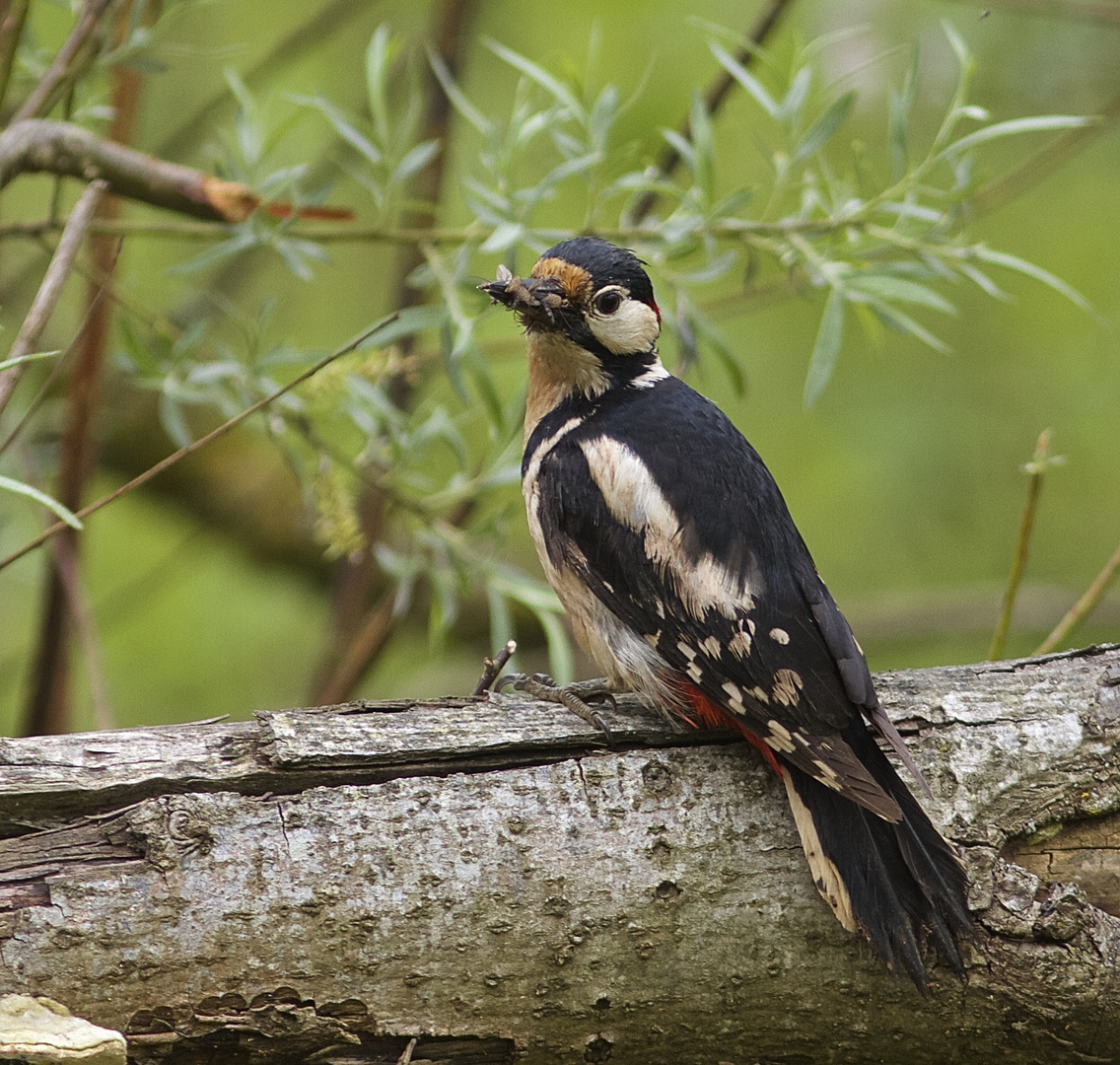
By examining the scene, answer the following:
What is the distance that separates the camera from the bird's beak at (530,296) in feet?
8.96

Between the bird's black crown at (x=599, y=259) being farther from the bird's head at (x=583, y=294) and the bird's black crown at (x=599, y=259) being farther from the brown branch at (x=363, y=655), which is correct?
the brown branch at (x=363, y=655)

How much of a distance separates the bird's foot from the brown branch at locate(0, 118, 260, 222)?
1.25 m

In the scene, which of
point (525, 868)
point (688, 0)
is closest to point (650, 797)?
point (525, 868)

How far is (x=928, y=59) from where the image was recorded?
573 centimetres

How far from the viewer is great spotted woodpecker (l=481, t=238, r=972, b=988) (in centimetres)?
217

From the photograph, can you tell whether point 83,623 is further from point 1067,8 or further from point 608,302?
point 1067,8

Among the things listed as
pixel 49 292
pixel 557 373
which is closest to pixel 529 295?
pixel 557 373

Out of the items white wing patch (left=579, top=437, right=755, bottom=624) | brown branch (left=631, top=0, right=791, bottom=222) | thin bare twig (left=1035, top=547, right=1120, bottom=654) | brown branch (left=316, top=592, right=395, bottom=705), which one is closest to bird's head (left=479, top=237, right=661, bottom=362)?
white wing patch (left=579, top=437, right=755, bottom=624)

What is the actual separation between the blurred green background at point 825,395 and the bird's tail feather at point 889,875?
122 inches

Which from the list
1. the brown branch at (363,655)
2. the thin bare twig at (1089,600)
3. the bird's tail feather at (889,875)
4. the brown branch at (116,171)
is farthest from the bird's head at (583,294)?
the brown branch at (363,655)

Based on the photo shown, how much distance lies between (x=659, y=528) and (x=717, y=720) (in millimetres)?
417

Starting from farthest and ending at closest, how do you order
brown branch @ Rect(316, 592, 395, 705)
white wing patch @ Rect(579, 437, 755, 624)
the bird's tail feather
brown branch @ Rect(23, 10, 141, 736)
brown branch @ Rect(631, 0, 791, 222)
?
brown branch @ Rect(316, 592, 395, 705), brown branch @ Rect(631, 0, 791, 222), brown branch @ Rect(23, 10, 141, 736), white wing patch @ Rect(579, 437, 755, 624), the bird's tail feather

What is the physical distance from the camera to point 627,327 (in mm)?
2947

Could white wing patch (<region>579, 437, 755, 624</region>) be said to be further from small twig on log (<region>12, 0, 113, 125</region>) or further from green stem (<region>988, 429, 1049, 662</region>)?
small twig on log (<region>12, 0, 113, 125</region>)
